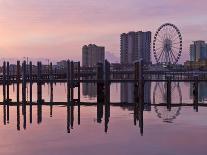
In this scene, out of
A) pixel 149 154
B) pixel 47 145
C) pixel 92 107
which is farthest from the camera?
pixel 92 107

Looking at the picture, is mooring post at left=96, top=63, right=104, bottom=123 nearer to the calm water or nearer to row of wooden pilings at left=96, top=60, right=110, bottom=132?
row of wooden pilings at left=96, top=60, right=110, bottom=132

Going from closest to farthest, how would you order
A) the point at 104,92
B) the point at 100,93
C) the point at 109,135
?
the point at 109,135 → the point at 104,92 → the point at 100,93

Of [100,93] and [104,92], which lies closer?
[104,92]

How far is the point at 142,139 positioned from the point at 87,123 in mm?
6189

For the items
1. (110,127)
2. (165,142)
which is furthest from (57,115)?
(165,142)

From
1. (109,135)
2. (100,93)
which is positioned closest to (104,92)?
(100,93)

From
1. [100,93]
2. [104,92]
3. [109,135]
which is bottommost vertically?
[109,135]

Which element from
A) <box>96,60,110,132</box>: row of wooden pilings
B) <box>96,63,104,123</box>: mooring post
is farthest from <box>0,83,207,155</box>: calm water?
<box>96,63,104,123</box>: mooring post

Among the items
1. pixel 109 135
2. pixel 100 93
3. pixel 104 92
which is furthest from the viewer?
pixel 100 93

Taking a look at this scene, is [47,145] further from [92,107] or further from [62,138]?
[92,107]

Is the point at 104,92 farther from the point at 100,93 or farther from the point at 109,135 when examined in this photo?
the point at 109,135

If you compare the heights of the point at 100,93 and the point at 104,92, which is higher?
the point at 104,92

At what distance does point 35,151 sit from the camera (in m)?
19.3

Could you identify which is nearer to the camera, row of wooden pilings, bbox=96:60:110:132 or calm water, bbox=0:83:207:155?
calm water, bbox=0:83:207:155
